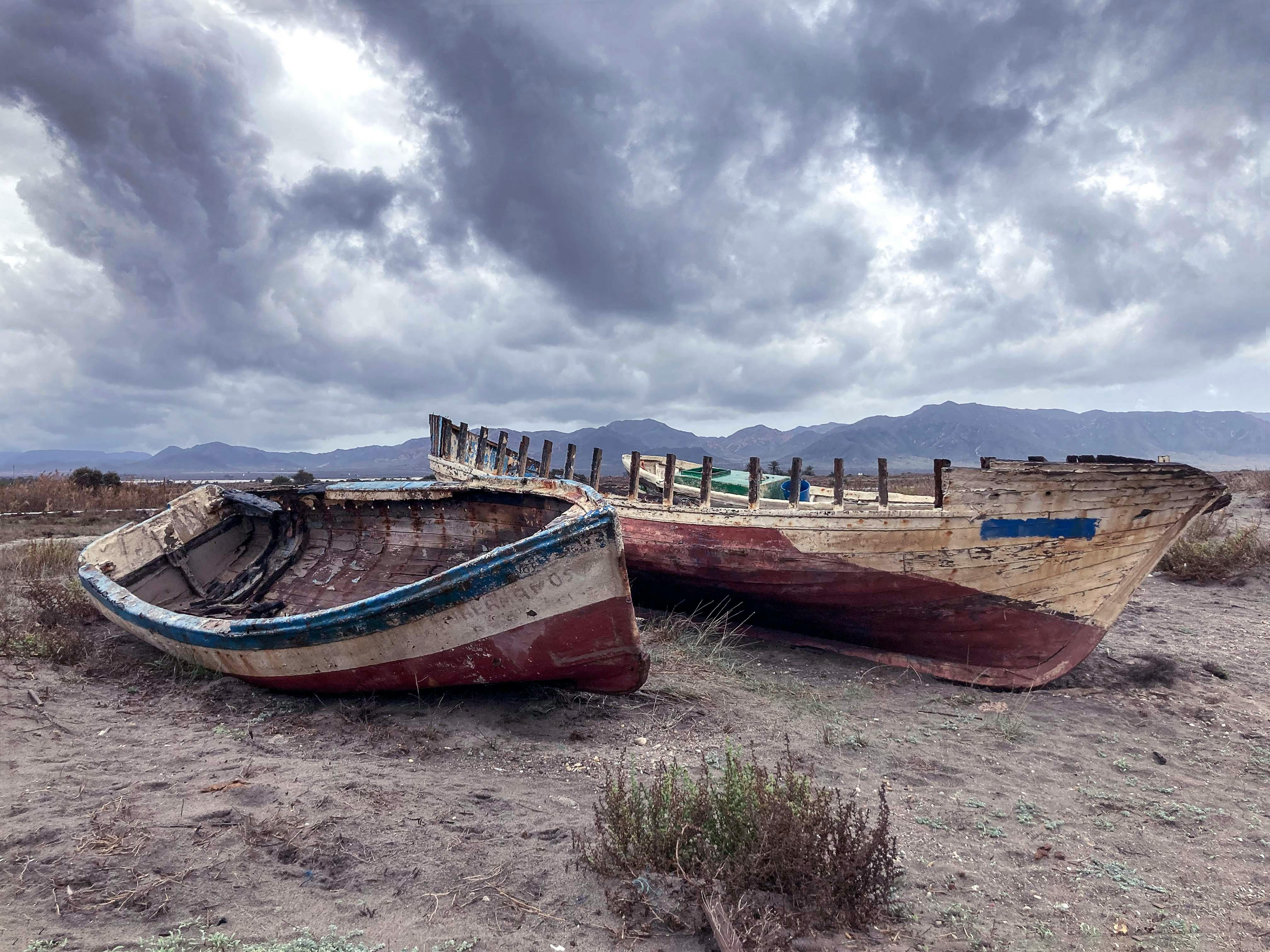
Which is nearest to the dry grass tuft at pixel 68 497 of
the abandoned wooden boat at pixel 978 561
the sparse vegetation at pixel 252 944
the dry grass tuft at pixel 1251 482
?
the abandoned wooden boat at pixel 978 561

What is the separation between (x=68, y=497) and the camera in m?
20.8

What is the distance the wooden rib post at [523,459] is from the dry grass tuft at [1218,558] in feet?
32.9

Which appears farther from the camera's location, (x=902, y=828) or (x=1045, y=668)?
(x=1045, y=668)

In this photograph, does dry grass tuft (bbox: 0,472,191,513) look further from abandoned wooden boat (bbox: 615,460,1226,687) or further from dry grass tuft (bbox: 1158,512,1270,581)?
dry grass tuft (bbox: 1158,512,1270,581)

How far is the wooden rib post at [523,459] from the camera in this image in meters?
11.0

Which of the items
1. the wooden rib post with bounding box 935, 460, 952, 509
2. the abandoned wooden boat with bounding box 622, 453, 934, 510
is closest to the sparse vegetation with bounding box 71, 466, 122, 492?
the abandoned wooden boat with bounding box 622, 453, 934, 510

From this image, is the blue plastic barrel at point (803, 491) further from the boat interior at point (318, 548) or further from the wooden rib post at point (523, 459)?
the boat interior at point (318, 548)

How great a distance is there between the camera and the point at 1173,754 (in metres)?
5.26

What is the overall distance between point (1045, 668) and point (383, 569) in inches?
270

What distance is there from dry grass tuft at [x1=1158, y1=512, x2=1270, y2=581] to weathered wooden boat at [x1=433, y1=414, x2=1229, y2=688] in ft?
18.6

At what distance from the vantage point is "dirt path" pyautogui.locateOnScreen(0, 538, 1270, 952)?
2801mm

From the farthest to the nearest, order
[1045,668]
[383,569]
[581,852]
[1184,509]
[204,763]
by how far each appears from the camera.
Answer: [383,569] < [1045,668] < [1184,509] < [204,763] < [581,852]

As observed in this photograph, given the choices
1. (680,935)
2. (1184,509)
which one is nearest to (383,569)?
(680,935)

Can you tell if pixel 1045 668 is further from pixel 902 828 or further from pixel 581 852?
pixel 581 852
